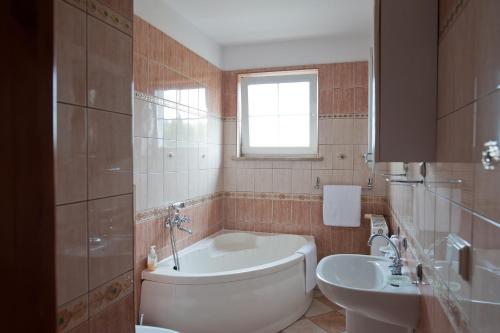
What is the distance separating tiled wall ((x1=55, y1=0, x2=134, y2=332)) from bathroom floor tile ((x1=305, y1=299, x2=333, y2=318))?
243cm

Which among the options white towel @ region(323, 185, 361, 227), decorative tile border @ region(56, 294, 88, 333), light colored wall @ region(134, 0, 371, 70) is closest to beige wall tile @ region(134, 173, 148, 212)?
light colored wall @ region(134, 0, 371, 70)

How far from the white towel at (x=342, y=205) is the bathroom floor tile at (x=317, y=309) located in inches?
30.8

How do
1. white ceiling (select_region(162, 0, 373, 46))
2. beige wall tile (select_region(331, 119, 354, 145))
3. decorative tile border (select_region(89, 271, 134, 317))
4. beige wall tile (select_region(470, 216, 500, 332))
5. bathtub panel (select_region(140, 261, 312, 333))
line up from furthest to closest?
beige wall tile (select_region(331, 119, 354, 145)), white ceiling (select_region(162, 0, 373, 46)), bathtub panel (select_region(140, 261, 312, 333)), decorative tile border (select_region(89, 271, 134, 317)), beige wall tile (select_region(470, 216, 500, 332))

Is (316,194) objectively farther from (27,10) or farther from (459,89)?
(27,10)

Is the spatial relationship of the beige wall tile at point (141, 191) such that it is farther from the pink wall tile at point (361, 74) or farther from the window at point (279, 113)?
the pink wall tile at point (361, 74)

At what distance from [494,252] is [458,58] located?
0.55 metres

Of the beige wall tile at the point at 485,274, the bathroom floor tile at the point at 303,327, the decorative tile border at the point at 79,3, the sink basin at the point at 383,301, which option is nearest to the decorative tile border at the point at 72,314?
the decorative tile border at the point at 79,3

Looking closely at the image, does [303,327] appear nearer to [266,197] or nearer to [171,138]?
[266,197]

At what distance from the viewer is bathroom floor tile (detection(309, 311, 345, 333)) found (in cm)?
285

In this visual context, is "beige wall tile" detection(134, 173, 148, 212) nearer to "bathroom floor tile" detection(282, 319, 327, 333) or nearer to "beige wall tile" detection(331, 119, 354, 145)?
"bathroom floor tile" detection(282, 319, 327, 333)

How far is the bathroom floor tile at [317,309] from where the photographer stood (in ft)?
10.3

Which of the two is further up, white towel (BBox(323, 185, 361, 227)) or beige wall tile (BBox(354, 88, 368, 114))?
beige wall tile (BBox(354, 88, 368, 114))

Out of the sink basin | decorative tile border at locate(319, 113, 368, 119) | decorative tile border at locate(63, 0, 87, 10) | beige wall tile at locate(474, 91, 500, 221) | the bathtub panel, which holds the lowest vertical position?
the bathtub panel

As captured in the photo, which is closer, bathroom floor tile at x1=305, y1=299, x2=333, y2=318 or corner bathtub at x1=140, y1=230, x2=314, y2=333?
corner bathtub at x1=140, y1=230, x2=314, y2=333
